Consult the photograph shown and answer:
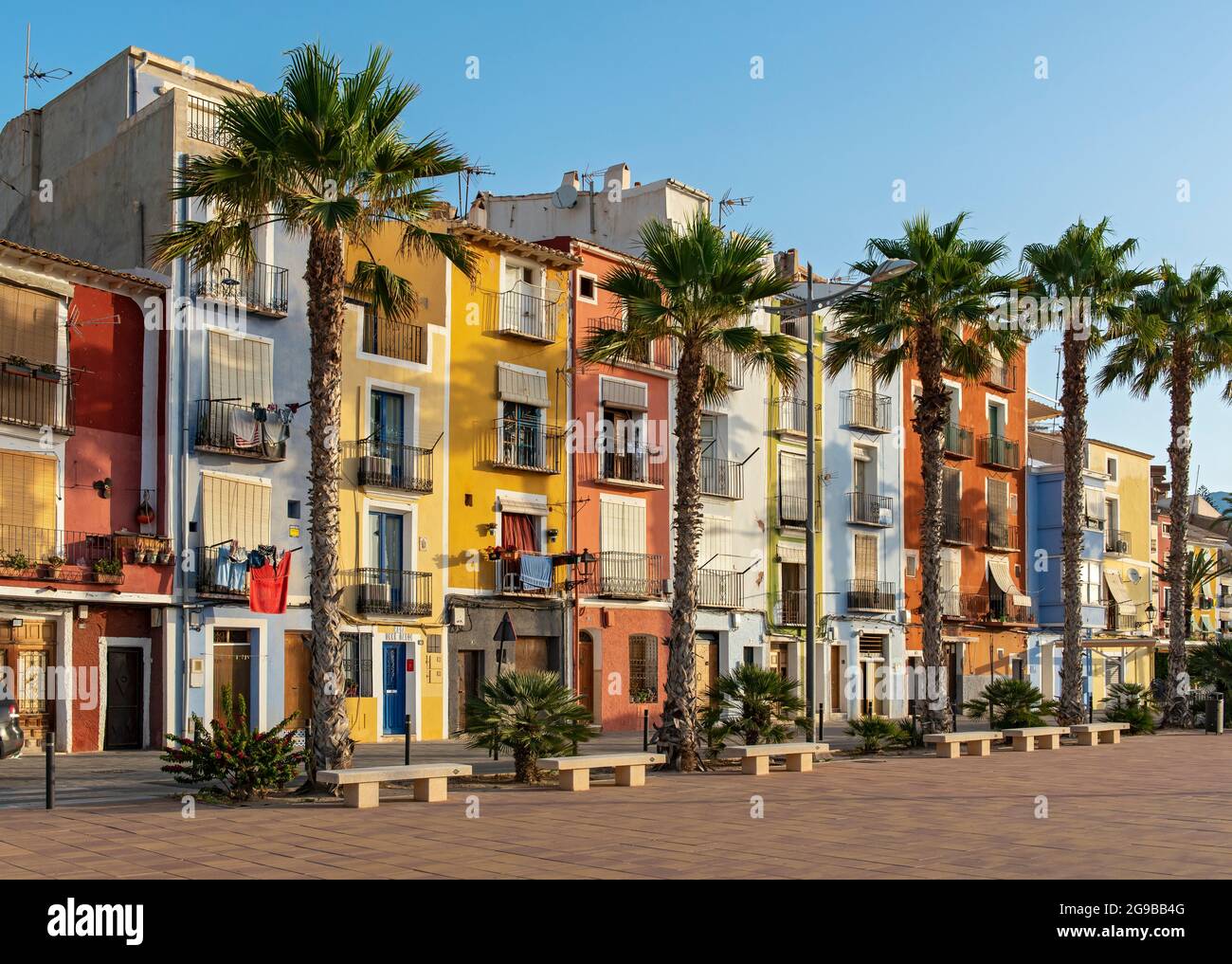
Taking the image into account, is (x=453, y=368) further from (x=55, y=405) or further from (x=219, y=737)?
(x=219, y=737)

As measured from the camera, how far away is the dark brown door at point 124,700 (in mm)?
28516

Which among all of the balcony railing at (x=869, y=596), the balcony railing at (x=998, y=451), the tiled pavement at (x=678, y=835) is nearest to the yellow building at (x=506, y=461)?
the balcony railing at (x=869, y=596)

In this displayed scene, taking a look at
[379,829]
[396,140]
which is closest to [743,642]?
[396,140]

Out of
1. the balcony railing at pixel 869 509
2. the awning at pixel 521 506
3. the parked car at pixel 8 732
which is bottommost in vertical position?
the parked car at pixel 8 732

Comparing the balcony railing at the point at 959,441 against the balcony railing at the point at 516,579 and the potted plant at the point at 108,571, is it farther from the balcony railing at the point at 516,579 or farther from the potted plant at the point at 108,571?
the potted plant at the point at 108,571

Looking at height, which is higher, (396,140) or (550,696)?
(396,140)

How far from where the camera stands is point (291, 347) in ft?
104

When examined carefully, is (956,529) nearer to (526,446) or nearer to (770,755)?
(526,446)

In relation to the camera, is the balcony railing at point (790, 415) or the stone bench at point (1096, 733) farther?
the balcony railing at point (790, 415)

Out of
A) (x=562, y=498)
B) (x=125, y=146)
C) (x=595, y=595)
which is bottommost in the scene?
(x=595, y=595)

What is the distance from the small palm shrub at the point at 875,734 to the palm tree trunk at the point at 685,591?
5529 mm

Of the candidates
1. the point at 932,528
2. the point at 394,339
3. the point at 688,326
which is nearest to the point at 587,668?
the point at 394,339

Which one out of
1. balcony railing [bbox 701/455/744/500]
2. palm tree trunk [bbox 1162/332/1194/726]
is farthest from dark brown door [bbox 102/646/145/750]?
palm tree trunk [bbox 1162/332/1194/726]
